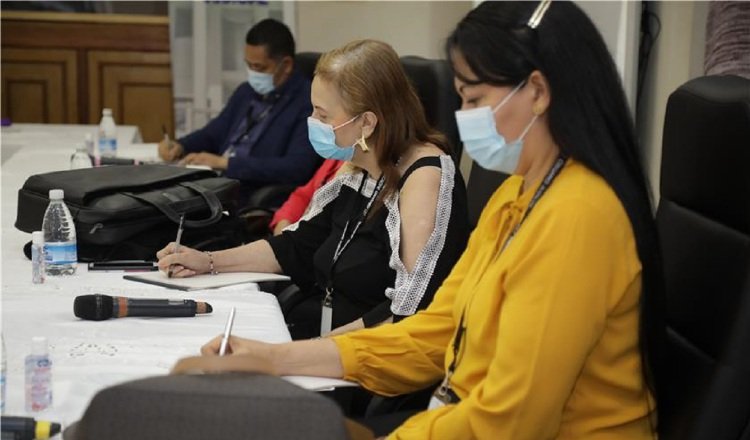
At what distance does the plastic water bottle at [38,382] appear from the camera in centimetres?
149

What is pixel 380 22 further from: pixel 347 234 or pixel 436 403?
pixel 436 403

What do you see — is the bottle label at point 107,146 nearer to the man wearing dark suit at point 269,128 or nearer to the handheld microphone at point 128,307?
the man wearing dark suit at point 269,128

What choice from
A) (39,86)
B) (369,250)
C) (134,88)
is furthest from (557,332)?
(39,86)

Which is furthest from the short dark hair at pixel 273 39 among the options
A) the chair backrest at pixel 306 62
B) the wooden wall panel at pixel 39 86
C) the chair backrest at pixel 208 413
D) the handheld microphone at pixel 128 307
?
the chair backrest at pixel 208 413

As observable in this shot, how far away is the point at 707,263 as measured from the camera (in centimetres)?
147

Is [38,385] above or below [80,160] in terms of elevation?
above

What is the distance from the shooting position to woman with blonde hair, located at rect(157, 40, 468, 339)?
216 cm

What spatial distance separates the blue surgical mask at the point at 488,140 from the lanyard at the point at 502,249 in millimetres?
57

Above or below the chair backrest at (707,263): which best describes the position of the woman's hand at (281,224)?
below

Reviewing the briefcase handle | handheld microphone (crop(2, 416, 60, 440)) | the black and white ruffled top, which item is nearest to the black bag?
the briefcase handle

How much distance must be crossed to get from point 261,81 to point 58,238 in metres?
1.75

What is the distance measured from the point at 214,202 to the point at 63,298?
0.61m

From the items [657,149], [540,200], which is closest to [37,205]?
[540,200]

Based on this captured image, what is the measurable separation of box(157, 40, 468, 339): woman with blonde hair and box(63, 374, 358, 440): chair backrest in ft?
3.86
